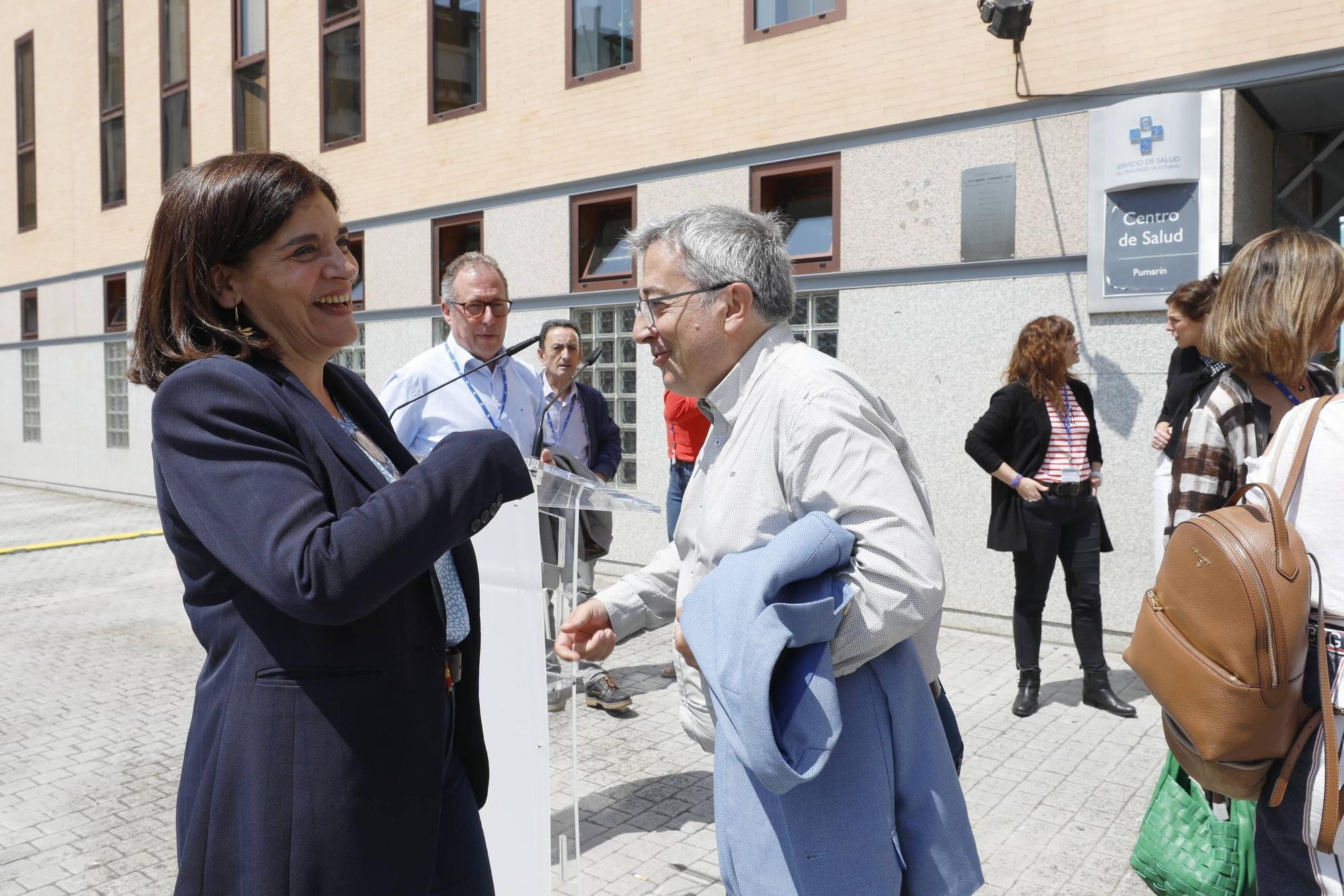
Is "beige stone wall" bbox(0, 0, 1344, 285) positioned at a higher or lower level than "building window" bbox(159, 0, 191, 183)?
lower

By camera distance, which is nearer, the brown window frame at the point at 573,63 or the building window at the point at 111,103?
the brown window frame at the point at 573,63

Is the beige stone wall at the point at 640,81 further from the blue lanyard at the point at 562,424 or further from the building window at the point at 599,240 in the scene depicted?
the blue lanyard at the point at 562,424

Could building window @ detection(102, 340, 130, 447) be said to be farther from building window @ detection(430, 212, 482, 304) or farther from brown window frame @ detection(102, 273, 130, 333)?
building window @ detection(430, 212, 482, 304)

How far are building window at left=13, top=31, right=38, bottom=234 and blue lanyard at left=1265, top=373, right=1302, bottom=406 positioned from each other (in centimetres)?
2018

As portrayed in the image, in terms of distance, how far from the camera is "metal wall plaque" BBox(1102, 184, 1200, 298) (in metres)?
6.05

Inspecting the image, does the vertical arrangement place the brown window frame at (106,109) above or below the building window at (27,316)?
above

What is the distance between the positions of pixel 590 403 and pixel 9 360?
54.2ft

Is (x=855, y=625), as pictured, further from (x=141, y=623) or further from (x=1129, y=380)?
(x=141, y=623)

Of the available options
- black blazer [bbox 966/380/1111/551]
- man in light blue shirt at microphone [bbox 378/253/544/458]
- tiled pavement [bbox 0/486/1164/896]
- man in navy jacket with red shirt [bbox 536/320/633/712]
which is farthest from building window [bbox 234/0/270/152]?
black blazer [bbox 966/380/1111/551]

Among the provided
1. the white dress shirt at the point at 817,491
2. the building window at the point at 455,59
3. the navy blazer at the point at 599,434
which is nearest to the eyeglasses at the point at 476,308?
the navy blazer at the point at 599,434

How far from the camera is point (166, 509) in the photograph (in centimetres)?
161

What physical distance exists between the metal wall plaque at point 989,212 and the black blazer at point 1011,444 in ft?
5.72

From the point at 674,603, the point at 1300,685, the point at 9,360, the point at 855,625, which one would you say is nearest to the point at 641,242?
the point at 674,603

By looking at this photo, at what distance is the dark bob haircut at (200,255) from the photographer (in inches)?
65.2
